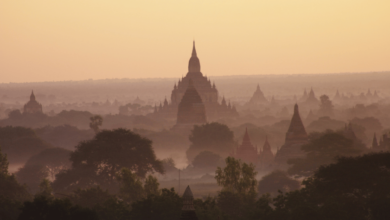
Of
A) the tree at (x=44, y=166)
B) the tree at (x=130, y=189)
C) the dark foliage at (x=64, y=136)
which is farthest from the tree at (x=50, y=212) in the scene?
the dark foliage at (x=64, y=136)

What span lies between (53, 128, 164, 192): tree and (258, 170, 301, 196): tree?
9.55 meters

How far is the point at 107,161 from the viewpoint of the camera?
222ft

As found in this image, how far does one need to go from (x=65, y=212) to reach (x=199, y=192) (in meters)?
34.2

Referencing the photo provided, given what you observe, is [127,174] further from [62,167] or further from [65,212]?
[62,167]

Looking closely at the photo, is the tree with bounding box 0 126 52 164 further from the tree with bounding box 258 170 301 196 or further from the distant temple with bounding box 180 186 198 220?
the distant temple with bounding box 180 186 198 220

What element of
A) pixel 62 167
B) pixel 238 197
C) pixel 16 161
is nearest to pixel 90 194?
pixel 238 197

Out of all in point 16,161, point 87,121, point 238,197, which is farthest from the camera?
point 87,121

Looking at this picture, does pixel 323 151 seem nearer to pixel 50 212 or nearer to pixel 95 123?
pixel 50 212

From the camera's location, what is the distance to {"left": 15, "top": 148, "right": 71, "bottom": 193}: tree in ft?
254

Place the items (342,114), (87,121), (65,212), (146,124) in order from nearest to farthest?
(65,212)
(146,124)
(87,121)
(342,114)

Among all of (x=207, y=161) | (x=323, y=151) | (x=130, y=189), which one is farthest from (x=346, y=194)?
(x=207, y=161)

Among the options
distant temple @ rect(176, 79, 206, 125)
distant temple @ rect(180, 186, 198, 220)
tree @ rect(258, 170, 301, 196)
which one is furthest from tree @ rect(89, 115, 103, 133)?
distant temple @ rect(180, 186, 198, 220)

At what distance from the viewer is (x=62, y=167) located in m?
85.5

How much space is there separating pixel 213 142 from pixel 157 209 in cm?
5689
